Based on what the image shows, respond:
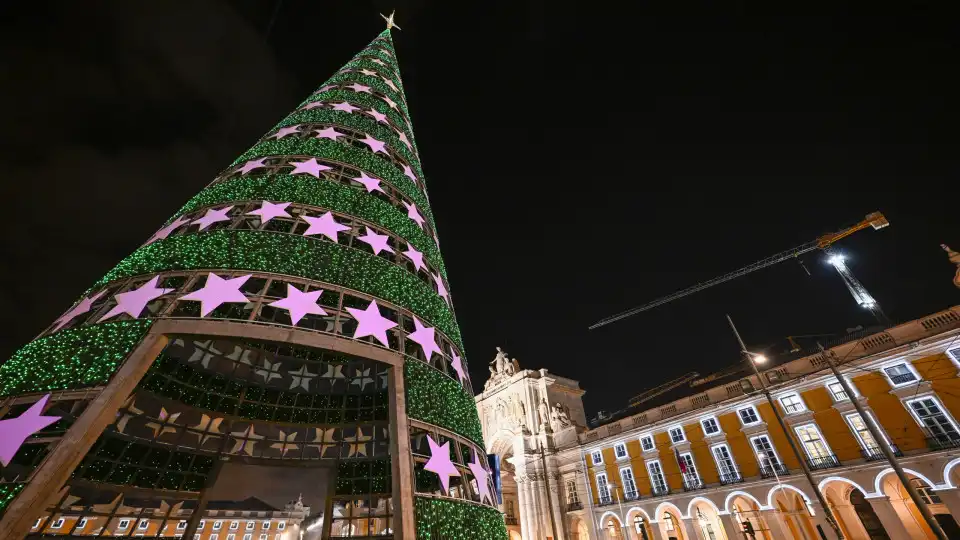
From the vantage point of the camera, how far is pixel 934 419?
70.5 feet

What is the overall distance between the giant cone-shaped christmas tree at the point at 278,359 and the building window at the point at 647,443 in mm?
28262

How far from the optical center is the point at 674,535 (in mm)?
32562

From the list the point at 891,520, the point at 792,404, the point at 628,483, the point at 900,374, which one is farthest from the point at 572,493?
the point at 900,374

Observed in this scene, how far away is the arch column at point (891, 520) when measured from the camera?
69.4 ft

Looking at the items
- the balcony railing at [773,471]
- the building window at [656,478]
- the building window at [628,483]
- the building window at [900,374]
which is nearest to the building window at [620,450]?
the building window at [628,483]

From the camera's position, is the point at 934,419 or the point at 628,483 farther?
the point at 628,483

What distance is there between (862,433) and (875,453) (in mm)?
1247

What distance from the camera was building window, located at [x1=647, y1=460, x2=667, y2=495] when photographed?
32.7 metres

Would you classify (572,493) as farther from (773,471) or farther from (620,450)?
(773,471)

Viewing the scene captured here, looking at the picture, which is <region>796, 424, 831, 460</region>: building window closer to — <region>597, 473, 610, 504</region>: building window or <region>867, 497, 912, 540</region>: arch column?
<region>867, 497, 912, 540</region>: arch column

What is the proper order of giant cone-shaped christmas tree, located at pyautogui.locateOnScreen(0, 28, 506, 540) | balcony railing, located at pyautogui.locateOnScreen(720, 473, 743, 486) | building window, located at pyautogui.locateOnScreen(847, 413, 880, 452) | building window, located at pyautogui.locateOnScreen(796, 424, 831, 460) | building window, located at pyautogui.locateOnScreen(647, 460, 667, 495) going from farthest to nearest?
building window, located at pyautogui.locateOnScreen(647, 460, 667, 495), balcony railing, located at pyautogui.locateOnScreen(720, 473, 743, 486), building window, located at pyautogui.locateOnScreen(796, 424, 831, 460), building window, located at pyautogui.locateOnScreen(847, 413, 880, 452), giant cone-shaped christmas tree, located at pyautogui.locateOnScreen(0, 28, 506, 540)

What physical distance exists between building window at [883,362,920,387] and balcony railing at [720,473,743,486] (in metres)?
12.1

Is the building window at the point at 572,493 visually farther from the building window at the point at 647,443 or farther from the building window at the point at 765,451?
the building window at the point at 765,451

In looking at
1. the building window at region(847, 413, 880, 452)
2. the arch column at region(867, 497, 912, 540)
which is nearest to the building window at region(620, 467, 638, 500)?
the arch column at region(867, 497, 912, 540)
